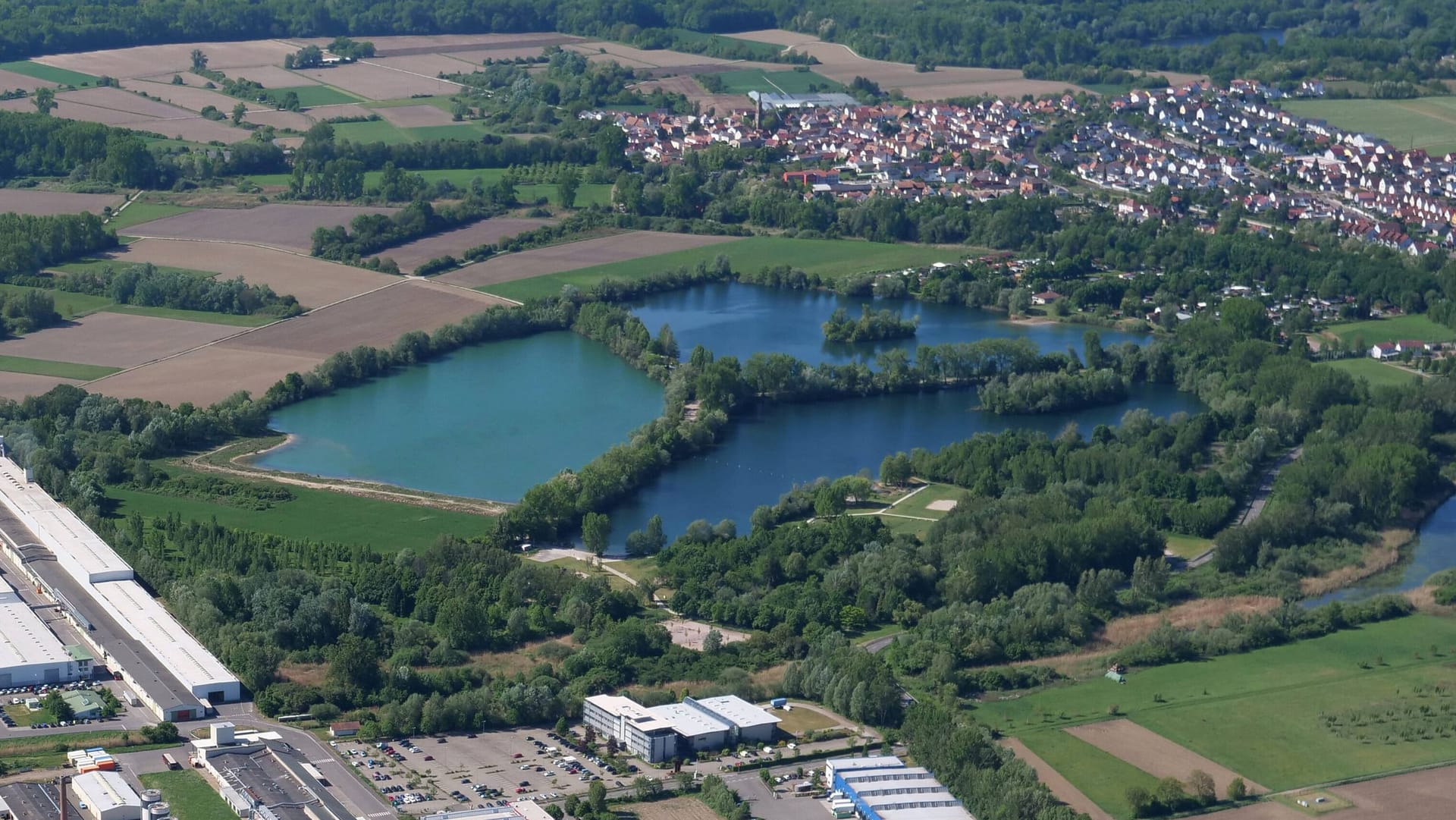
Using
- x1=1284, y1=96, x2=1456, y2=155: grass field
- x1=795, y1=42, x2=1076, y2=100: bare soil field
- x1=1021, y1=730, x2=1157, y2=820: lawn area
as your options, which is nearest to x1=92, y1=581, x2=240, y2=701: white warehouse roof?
x1=1021, y1=730, x2=1157, y2=820: lawn area

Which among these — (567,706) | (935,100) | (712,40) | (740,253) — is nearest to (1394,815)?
(567,706)

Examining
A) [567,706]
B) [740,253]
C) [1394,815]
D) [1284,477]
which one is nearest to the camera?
[1394,815]

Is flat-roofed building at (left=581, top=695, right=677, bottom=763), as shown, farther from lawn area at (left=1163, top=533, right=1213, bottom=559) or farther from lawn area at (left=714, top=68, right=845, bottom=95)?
lawn area at (left=714, top=68, right=845, bottom=95)

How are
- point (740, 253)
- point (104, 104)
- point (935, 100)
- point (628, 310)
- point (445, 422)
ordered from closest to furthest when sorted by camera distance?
point (445, 422) → point (628, 310) → point (740, 253) → point (104, 104) → point (935, 100)

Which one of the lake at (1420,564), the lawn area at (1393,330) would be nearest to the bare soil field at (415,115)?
the lawn area at (1393,330)

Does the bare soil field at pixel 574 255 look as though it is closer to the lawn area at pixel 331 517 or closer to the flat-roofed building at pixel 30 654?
the lawn area at pixel 331 517

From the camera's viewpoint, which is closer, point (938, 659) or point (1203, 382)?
point (938, 659)

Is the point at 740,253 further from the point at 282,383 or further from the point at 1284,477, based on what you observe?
the point at 1284,477
